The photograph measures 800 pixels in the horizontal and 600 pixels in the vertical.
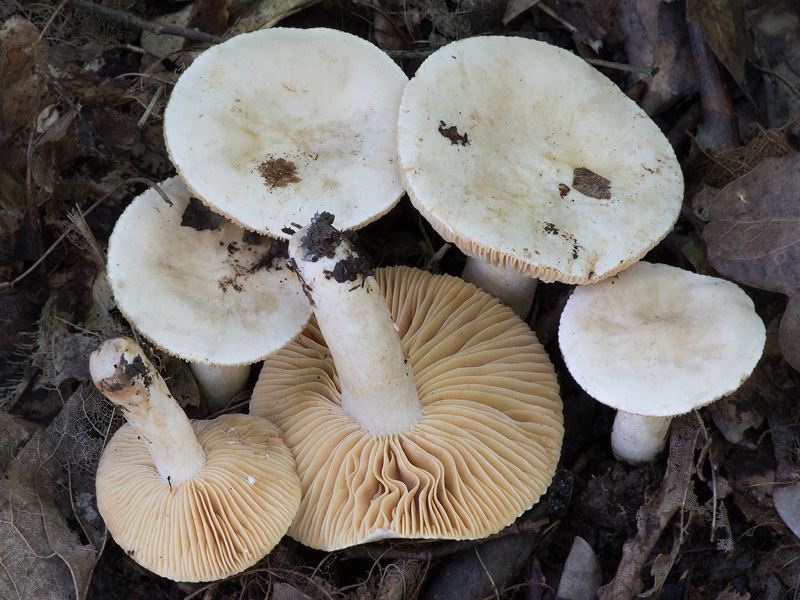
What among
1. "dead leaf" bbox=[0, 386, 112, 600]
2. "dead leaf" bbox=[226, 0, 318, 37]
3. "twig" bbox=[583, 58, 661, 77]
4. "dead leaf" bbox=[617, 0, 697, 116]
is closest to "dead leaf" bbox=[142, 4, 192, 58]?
"dead leaf" bbox=[226, 0, 318, 37]

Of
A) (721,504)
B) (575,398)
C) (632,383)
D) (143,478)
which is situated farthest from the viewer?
(575,398)

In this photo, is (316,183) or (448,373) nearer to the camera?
(316,183)

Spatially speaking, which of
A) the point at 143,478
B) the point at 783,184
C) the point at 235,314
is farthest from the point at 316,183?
the point at 783,184

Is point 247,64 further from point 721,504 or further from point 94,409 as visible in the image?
point 721,504

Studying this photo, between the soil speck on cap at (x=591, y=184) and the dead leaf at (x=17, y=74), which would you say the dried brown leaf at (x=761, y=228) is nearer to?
the soil speck on cap at (x=591, y=184)

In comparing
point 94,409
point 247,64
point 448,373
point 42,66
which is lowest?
point 94,409

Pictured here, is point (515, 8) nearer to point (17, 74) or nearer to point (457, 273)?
point (457, 273)

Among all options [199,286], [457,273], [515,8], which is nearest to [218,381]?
[199,286]
